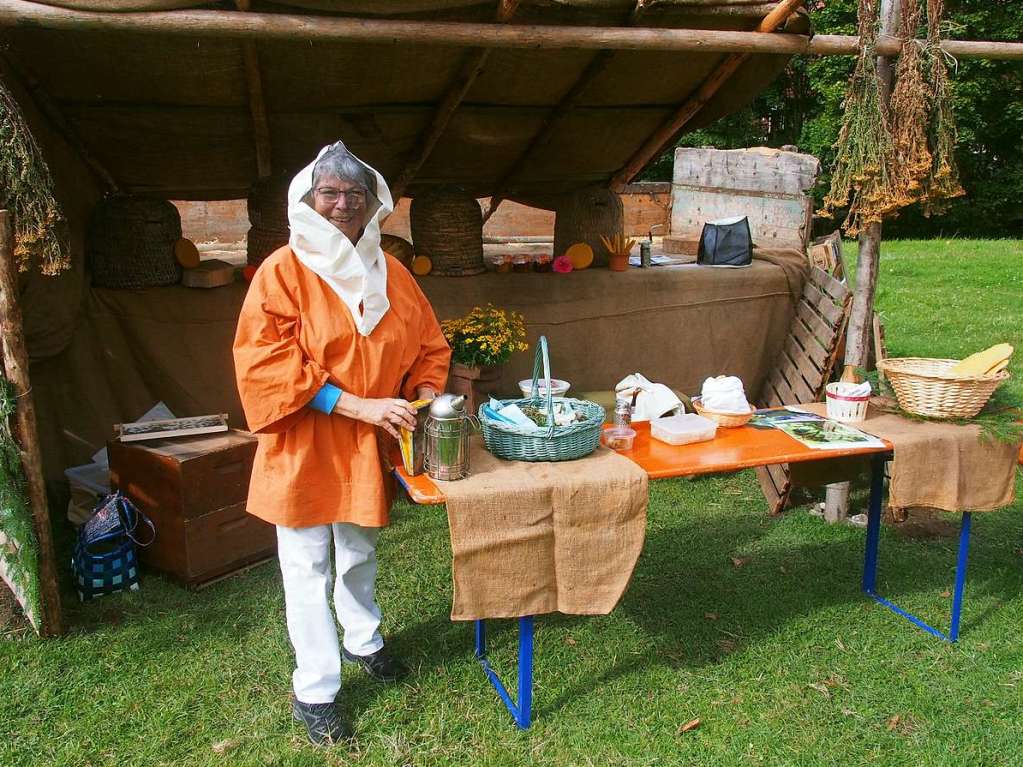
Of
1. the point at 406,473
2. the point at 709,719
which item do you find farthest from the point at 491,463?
the point at 709,719

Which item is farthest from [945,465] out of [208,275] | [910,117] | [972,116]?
[972,116]

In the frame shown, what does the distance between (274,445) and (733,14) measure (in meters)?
2.95

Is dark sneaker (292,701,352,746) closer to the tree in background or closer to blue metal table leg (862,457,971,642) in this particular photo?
blue metal table leg (862,457,971,642)

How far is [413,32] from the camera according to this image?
365 centimetres

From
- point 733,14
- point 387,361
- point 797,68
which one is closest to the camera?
point 387,361

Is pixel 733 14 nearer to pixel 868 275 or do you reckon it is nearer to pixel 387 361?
pixel 868 275

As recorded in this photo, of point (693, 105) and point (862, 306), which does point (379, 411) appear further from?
point (693, 105)

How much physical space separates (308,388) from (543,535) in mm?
891

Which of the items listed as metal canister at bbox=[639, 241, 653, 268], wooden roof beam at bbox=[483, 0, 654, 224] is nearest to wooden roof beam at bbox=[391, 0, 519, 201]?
wooden roof beam at bbox=[483, 0, 654, 224]

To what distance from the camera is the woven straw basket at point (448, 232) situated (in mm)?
5555

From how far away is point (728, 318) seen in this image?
621 centimetres

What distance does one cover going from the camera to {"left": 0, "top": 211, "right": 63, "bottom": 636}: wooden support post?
3.30m

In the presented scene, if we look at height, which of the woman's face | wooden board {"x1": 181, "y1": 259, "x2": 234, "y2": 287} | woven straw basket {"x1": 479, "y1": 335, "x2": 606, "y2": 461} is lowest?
woven straw basket {"x1": 479, "y1": 335, "x2": 606, "y2": 461}

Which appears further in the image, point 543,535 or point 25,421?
point 25,421
